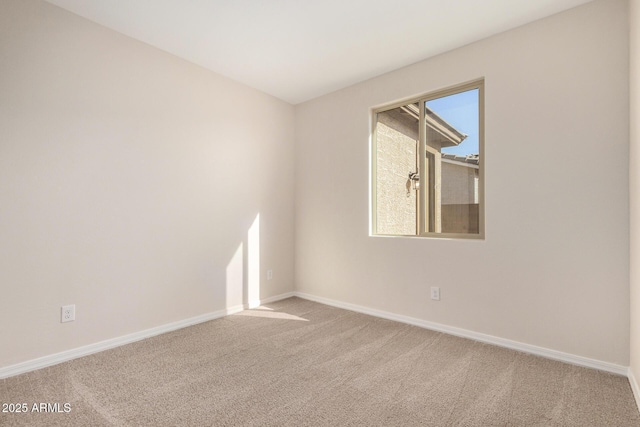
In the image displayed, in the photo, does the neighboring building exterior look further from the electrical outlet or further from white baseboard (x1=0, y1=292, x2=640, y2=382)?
the electrical outlet

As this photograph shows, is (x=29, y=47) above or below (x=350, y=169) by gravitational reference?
above

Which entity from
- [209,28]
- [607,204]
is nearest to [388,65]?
[209,28]

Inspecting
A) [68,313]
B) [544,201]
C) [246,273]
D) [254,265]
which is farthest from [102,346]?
[544,201]

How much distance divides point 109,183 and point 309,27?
6.58 ft

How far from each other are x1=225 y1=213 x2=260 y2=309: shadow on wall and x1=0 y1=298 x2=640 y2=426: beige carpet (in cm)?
72

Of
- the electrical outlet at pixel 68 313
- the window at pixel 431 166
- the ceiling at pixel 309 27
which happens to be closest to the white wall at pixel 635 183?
the ceiling at pixel 309 27

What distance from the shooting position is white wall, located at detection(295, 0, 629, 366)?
2061 mm

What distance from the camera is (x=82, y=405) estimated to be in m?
1.70

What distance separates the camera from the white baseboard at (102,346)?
203 centimetres

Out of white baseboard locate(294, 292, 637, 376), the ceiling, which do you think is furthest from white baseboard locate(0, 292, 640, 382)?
the ceiling

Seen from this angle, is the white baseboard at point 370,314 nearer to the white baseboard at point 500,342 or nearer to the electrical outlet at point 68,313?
the white baseboard at point 500,342

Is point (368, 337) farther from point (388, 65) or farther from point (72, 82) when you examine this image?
point (72, 82)

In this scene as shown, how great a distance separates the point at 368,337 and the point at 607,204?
1.97 metres

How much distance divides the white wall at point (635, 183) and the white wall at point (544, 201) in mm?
103
